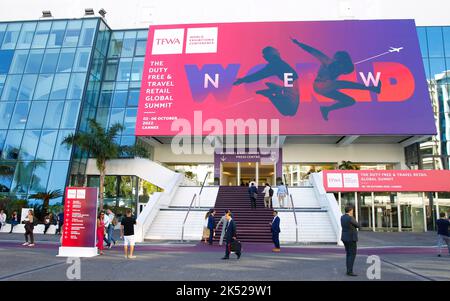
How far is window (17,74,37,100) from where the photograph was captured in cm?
2927

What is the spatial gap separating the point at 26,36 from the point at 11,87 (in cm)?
541

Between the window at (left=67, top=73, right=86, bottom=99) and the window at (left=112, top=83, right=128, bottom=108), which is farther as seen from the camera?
the window at (left=112, top=83, right=128, bottom=108)

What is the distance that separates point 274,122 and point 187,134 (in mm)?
6303

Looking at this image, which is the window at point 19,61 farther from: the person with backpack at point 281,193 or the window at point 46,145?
the person with backpack at point 281,193

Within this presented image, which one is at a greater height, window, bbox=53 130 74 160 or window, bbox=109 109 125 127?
window, bbox=109 109 125 127

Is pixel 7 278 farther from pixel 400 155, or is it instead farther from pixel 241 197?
pixel 400 155

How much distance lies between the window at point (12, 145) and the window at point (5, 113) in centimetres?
108

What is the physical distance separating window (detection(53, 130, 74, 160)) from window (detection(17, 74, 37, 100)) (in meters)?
5.07

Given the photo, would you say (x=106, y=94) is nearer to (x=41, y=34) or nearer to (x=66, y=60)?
(x=66, y=60)

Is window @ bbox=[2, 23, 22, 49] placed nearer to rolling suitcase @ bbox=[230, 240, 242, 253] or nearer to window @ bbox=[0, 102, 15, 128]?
window @ bbox=[0, 102, 15, 128]

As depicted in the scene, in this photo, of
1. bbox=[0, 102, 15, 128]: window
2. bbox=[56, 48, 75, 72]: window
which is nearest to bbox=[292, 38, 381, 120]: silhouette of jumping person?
bbox=[56, 48, 75, 72]: window

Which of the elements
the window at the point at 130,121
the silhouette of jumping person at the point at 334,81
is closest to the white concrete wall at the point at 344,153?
the silhouette of jumping person at the point at 334,81

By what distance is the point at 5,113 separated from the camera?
2877 centimetres

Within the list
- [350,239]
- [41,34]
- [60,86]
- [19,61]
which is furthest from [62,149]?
[350,239]
